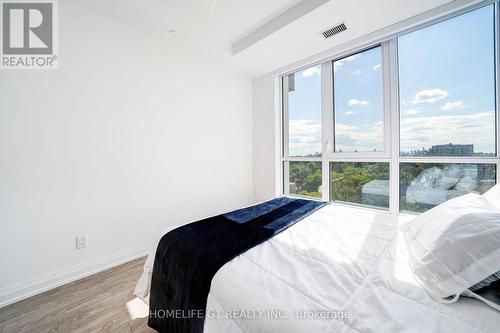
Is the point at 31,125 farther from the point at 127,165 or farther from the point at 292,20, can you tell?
the point at 292,20

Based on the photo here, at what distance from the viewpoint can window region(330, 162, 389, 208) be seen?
2.46 metres

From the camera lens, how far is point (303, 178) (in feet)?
10.6

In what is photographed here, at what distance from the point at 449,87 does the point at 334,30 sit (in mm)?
1358

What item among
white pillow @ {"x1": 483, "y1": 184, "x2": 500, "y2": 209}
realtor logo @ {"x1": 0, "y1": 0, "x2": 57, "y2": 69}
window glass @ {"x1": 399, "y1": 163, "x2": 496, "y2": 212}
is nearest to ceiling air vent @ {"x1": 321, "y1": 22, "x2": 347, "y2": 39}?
window glass @ {"x1": 399, "y1": 163, "x2": 496, "y2": 212}

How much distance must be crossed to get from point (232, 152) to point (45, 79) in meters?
2.28

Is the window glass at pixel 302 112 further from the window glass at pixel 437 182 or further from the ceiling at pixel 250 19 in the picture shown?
the window glass at pixel 437 182

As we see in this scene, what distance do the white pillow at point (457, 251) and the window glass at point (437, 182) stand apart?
1283 mm

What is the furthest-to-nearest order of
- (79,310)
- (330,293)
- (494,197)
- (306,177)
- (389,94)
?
(306,177) < (389,94) < (79,310) < (494,197) < (330,293)

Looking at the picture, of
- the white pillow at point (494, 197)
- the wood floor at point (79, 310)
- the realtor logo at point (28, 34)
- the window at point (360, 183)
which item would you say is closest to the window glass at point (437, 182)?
the window at point (360, 183)

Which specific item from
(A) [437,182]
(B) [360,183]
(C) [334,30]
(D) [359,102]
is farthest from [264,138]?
(A) [437,182]

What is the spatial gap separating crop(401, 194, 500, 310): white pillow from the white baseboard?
2562 millimetres

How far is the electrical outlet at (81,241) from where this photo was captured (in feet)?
6.21

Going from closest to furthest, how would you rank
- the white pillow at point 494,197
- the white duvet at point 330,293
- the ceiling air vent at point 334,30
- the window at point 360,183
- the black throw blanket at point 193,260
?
the white duvet at point 330,293, the black throw blanket at point 193,260, the white pillow at point 494,197, the ceiling air vent at point 334,30, the window at point 360,183

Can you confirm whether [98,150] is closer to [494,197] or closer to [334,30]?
[334,30]
